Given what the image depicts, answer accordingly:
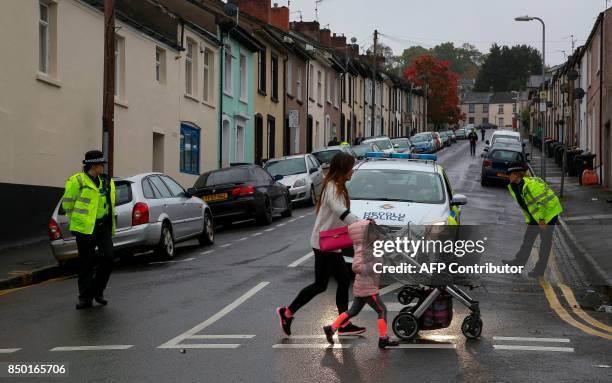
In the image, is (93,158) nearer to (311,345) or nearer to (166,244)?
(311,345)

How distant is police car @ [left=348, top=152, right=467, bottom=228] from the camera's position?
12.6m

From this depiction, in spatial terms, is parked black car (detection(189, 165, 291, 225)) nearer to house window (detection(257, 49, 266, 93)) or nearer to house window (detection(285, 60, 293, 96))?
house window (detection(257, 49, 266, 93))

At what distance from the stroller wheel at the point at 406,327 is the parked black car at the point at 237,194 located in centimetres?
1339

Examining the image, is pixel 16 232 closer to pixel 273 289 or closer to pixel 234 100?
→ pixel 273 289

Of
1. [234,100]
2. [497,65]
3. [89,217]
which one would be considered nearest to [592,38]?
[234,100]

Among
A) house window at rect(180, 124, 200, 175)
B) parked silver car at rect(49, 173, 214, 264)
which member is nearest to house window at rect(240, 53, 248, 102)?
house window at rect(180, 124, 200, 175)

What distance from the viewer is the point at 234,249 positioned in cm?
1725

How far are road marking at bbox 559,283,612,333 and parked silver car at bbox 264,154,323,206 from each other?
15.7 metres

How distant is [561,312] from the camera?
10.3 m

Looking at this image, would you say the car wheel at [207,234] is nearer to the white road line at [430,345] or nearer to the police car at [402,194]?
the police car at [402,194]

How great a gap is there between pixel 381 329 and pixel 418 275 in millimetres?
663

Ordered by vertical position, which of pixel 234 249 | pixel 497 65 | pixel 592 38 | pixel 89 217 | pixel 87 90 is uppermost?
pixel 497 65

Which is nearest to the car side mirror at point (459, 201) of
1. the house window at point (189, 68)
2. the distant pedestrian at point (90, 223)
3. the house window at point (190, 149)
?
the distant pedestrian at point (90, 223)

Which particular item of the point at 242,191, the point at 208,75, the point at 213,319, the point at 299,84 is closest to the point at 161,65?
the point at 208,75
